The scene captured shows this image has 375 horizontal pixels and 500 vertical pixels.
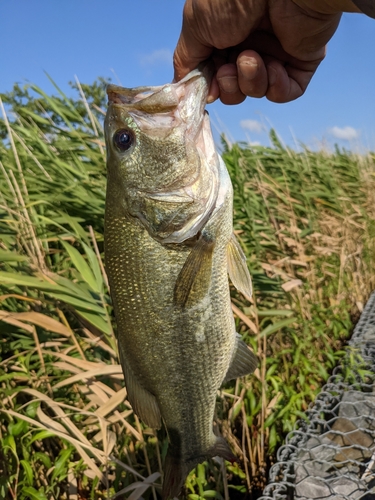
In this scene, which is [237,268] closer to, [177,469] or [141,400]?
[141,400]

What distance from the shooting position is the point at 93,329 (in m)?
2.66

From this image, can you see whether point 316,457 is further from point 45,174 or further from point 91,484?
point 45,174

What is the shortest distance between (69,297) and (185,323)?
882mm

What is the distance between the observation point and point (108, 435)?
2.44 m

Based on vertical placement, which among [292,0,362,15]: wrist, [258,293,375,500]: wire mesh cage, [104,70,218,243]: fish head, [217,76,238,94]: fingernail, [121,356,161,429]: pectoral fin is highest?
[292,0,362,15]: wrist

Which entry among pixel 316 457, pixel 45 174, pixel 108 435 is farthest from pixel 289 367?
pixel 45 174

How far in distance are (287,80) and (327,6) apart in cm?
39

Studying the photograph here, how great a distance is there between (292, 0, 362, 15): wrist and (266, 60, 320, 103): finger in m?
0.29

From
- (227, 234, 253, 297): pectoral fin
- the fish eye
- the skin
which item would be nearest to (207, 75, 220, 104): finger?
the skin

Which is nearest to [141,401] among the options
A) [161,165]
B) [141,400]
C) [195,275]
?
[141,400]

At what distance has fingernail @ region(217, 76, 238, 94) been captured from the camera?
1836 mm

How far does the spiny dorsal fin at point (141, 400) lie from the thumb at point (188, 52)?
1.25 metres

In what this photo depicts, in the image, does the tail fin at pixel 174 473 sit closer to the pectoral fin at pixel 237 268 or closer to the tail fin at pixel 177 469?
the tail fin at pixel 177 469

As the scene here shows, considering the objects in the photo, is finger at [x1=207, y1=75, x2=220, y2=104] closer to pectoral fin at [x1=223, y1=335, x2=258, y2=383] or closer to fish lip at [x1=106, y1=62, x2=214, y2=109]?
fish lip at [x1=106, y1=62, x2=214, y2=109]
